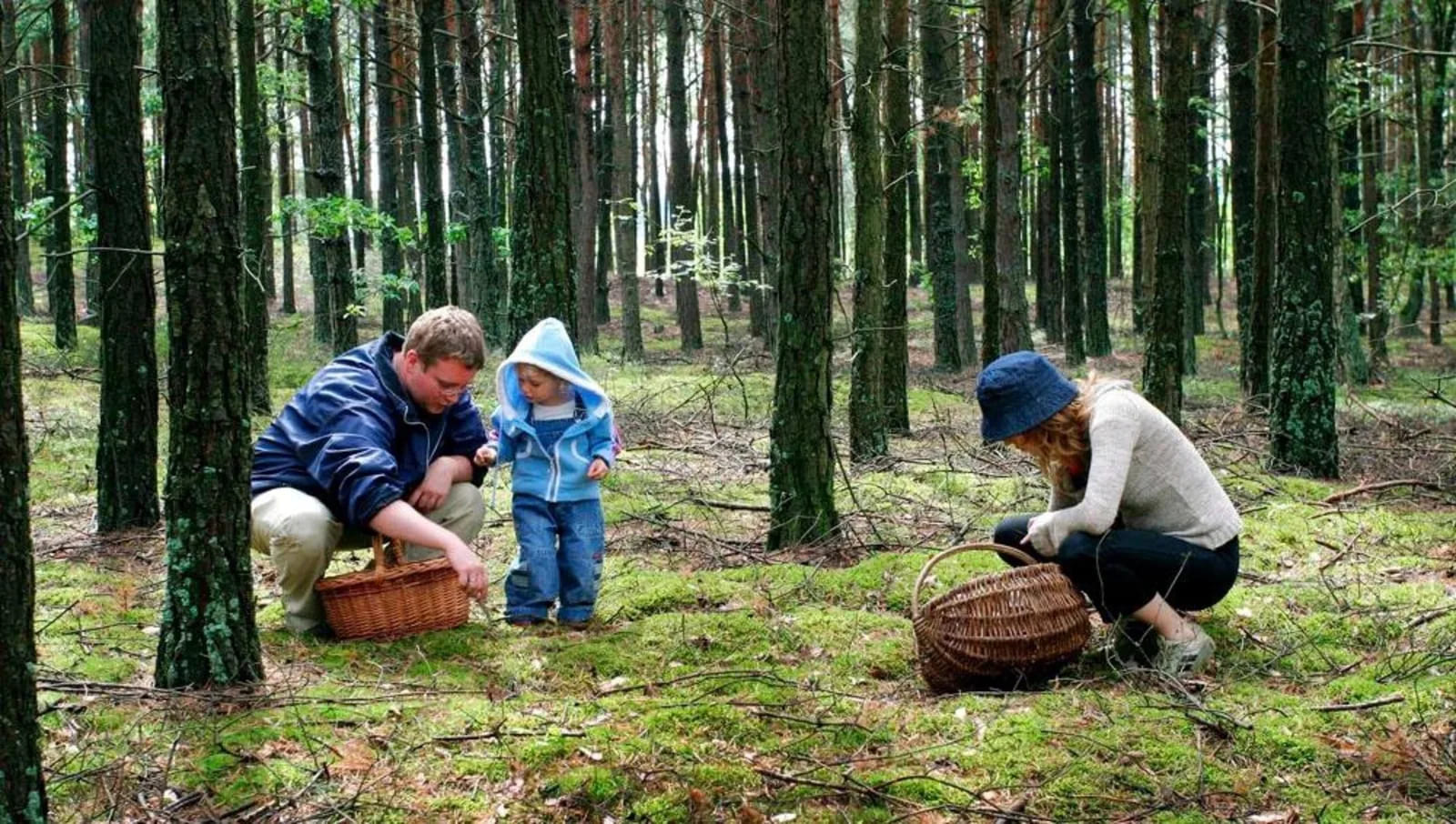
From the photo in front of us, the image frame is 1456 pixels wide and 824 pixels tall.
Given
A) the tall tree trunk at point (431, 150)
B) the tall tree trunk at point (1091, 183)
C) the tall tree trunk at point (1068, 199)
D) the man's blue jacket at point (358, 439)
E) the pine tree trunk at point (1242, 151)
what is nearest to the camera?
the man's blue jacket at point (358, 439)

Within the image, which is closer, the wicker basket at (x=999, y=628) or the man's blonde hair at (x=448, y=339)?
the wicker basket at (x=999, y=628)

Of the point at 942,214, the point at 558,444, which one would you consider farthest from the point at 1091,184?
the point at 558,444

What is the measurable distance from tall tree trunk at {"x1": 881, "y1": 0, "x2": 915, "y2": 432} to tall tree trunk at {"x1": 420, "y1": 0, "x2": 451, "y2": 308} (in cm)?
581

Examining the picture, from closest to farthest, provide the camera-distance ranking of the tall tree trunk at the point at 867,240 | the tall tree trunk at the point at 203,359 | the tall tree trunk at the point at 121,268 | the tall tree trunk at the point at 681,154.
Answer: the tall tree trunk at the point at 203,359 → the tall tree trunk at the point at 121,268 → the tall tree trunk at the point at 867,240 → the tall tree trunk at the point at 681,154

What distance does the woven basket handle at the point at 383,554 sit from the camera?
509 centimetres

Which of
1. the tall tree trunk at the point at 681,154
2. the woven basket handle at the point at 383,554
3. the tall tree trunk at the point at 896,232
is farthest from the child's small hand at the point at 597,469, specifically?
the tall tree trunk at the point at 681,154

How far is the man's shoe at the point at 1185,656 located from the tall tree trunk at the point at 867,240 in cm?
480

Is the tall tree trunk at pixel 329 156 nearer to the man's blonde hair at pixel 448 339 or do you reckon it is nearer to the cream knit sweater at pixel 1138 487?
the man's blonde hair at pixel 448 339

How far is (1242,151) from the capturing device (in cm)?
1611

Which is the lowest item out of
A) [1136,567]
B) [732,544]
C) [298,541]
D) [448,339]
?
[732,544]

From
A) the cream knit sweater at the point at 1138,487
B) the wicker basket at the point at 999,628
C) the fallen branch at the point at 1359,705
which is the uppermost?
the cream knit sweater at the point at 1138,487

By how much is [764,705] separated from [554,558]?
1.55m

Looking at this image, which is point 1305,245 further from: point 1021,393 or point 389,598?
point 389,598

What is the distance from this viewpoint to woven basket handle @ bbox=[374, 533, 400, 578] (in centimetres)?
509
